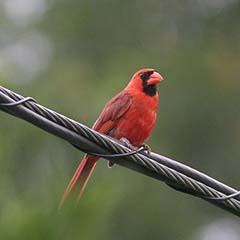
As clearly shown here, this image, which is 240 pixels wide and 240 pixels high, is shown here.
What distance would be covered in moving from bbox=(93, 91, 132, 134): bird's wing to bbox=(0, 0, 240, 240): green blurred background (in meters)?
0.53

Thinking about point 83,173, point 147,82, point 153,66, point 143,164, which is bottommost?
point 143,164

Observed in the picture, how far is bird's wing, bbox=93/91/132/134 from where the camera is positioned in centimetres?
680

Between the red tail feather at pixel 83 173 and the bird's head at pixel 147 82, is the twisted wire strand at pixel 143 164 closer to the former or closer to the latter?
the red tail feather at pixel 83 173

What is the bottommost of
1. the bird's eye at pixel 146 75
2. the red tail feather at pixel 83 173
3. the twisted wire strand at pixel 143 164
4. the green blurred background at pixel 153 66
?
the twisted wire strand at pixel 143 164

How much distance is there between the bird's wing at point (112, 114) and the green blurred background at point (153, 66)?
0.53m

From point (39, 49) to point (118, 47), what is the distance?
131 centimetres

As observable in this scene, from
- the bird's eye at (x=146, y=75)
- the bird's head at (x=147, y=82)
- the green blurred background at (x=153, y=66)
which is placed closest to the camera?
the bird's head at (x=147, y=82)

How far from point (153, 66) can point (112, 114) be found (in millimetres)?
7821

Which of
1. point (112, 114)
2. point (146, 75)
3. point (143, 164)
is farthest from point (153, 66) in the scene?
point (143, 164)

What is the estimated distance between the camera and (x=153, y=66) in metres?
14.7

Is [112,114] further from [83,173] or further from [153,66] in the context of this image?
[153,66]

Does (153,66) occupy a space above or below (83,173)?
above

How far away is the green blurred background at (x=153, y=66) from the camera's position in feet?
41.7

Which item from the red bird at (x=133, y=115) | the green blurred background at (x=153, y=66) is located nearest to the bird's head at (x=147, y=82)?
the red bird at (x=133, y=115)
